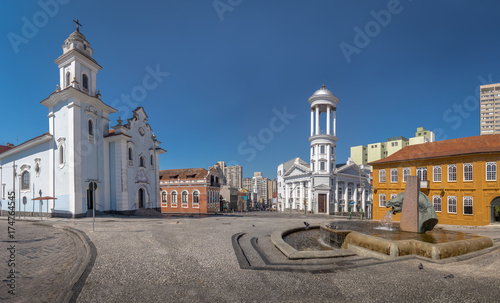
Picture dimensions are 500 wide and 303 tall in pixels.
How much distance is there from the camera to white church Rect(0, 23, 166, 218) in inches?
882

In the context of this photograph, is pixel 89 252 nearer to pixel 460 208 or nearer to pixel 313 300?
pixel 313 300

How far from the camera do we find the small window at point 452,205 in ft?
75.6

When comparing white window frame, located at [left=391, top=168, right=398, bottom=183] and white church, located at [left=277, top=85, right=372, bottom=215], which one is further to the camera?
white church, located at [left=277, top=85, right=372, bottom=215]

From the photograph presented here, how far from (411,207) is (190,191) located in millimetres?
38654

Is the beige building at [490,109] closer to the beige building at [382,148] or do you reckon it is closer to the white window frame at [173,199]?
the beige building at [382,148]

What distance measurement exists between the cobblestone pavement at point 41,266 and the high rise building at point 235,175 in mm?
143493

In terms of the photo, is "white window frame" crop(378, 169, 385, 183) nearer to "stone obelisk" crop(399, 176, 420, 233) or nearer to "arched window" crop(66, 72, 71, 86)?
"stone obelisk" crop(399, 176, 420, 233)

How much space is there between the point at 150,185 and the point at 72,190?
9.86 m

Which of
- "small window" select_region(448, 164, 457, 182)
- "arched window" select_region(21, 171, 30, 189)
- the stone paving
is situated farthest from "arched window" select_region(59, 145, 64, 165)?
"small window" select_region(448, 164, 457, 182)

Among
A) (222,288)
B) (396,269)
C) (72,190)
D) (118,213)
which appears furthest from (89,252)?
(118,213)

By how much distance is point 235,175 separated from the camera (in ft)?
511

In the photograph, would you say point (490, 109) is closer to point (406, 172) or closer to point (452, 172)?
point (406, 172)

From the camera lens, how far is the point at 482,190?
21.4 meters

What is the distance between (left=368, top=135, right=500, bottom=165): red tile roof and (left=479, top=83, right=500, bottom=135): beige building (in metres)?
109
